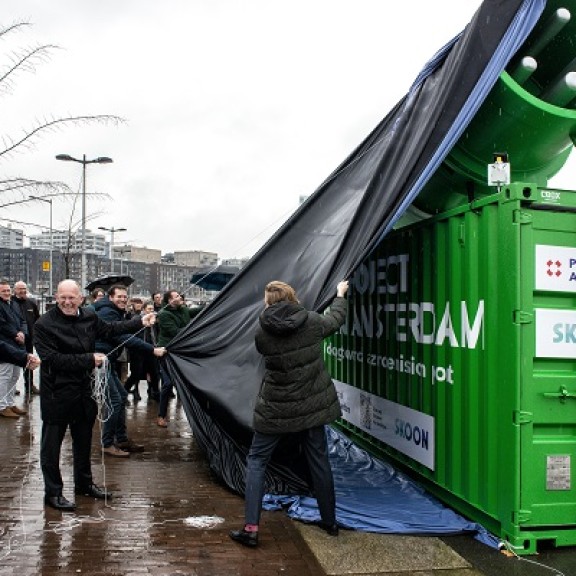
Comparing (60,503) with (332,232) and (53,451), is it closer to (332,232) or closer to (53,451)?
(53,451)

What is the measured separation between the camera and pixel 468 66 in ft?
15.4

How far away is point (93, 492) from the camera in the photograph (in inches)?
216

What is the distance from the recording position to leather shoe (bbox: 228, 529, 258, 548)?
4367mm

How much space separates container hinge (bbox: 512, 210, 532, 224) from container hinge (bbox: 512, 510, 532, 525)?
1893 millimetres

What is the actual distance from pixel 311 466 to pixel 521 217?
2.23m

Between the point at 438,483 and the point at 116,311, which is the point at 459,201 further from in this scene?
the point at 116,311

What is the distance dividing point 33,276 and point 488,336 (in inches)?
1998

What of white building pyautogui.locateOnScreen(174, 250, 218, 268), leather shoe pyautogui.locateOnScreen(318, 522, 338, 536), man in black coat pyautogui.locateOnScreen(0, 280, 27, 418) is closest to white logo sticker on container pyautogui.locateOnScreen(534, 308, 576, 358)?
leather shoe pyautogui.locateOnScreen(318, 522, 338, 536)

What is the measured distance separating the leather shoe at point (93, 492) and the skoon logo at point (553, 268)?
12.9ft

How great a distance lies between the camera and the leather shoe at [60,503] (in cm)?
511

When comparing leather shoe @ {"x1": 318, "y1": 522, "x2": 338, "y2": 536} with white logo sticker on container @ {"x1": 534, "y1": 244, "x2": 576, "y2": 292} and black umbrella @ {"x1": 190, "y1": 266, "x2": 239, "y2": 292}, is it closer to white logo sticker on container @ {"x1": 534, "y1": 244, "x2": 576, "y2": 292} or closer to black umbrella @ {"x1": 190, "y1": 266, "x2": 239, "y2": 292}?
white logo sticker on container @ {"x1": 534, "y1": 244, "x2": 576, "y2": 292}

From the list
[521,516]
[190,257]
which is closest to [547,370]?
[521,516]

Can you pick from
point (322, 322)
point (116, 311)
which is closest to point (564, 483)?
point (322, 322)

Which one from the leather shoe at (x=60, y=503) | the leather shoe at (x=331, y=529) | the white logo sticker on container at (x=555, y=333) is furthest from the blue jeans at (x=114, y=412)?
the white logo sticker on container at (x=555, y=333)
